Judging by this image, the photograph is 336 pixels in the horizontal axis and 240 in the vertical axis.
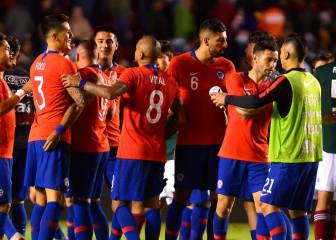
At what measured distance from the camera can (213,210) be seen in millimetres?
10688

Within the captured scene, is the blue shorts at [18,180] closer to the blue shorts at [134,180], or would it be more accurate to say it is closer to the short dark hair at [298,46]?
the blue shorts at [134,180]

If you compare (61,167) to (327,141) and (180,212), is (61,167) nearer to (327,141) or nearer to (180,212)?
(180,212)

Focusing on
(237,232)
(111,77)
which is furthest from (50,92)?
(237,232)

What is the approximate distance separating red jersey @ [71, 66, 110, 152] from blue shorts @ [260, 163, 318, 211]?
65.7 inches

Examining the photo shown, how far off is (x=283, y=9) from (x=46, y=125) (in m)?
10.1

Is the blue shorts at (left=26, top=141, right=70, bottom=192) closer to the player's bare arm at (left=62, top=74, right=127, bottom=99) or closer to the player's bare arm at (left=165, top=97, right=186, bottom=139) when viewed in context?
the player's bare arm at (left=62, top=74, right=127, bottom=99)

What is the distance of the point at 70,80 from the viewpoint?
920 cm

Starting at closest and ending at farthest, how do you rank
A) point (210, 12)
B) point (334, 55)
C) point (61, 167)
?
point (61, 167), point (334, 55), point (210, 12)

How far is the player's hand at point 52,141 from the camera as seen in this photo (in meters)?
9.20

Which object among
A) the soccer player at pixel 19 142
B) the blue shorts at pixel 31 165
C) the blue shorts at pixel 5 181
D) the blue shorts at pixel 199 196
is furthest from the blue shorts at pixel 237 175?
the soccer player at pixel 19 142

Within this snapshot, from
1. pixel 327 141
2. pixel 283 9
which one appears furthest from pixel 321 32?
pixel 327 141

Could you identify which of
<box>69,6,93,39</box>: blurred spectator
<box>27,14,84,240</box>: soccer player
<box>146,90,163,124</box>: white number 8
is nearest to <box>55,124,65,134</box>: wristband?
<box>27,14,84,240</box>: soccer player

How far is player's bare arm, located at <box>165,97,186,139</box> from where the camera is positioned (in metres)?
9.70

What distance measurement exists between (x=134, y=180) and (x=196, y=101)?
1.24 m
